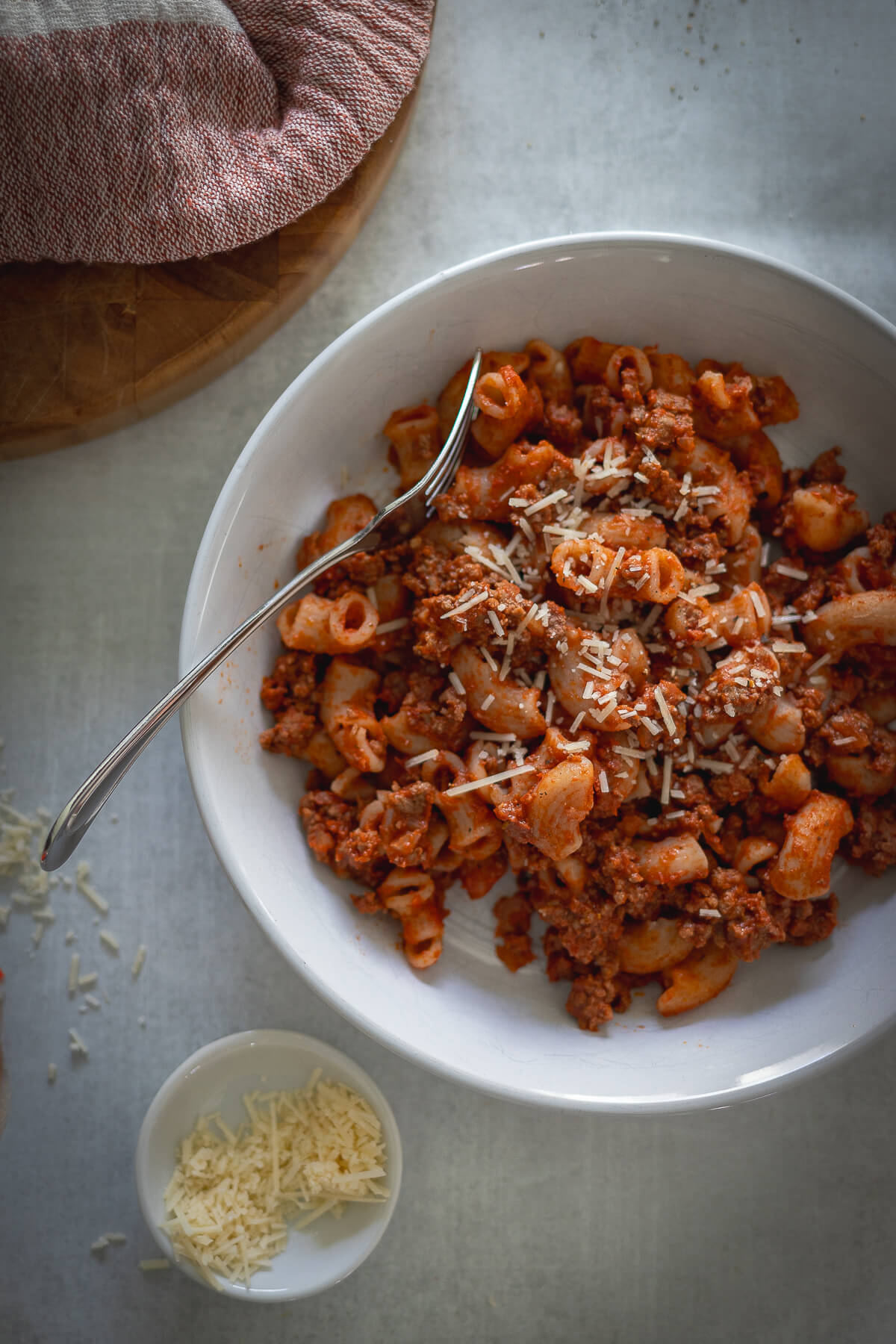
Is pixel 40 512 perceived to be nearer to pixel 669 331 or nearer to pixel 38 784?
pixel 38 784

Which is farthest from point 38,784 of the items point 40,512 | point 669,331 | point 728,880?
point 669,331

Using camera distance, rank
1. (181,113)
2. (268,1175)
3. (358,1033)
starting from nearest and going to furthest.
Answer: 1. (181,113)
2. (268,1175)
3. (358,1033)

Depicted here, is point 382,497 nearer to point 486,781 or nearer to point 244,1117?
point 486,781

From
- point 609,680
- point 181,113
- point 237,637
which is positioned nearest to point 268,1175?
point 237,637

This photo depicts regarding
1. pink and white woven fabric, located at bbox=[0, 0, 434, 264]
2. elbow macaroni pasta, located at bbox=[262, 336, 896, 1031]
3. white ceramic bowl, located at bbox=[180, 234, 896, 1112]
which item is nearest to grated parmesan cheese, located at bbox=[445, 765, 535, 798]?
elbow macaroni pasta, located at bbox=[262, 336, 896, 1031]

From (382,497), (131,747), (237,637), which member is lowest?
(131,747)

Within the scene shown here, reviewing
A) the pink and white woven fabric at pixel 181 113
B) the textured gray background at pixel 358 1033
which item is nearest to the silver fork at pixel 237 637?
the textured gray background at pixel 358 1033

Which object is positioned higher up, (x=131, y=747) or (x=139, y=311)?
(x=139, y=311)

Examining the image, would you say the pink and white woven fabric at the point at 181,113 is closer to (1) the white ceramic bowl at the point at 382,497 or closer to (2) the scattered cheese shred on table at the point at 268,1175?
(1) the white ceramic bowl at the point at 382,497
